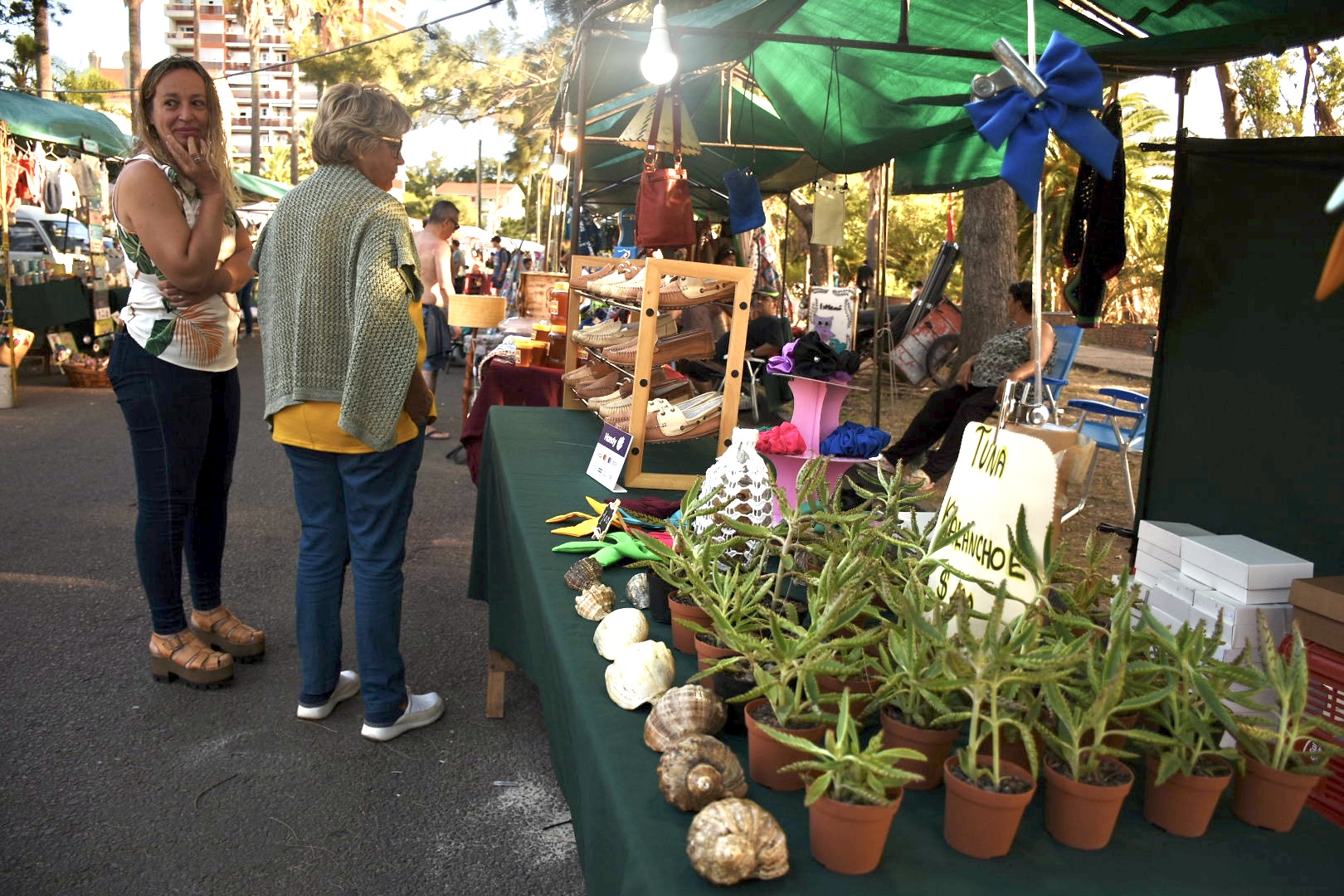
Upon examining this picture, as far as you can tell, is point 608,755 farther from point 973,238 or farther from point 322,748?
point 973,238

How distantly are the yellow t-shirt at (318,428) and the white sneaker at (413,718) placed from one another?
2.87ft

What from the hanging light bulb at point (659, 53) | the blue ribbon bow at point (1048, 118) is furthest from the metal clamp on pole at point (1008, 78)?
the hanging light bulb at point (659, 53)

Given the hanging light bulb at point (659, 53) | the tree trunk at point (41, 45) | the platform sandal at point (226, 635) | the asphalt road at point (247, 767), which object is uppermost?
the tree trunk at point (41, 45)

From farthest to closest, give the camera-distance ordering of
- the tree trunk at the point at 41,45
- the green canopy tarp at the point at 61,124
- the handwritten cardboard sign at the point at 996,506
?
the tree trunk at the point at 41,45 → the green canopy tarp at the point at 61,124 → the handwritten cardboard sign at the point at 996,506

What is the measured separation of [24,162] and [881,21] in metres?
8.83

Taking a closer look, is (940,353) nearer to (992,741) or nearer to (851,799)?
(992,741)

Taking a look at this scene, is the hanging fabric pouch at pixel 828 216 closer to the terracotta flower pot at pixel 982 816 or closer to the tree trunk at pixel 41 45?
the terracotta flower pot at pixel 982 816

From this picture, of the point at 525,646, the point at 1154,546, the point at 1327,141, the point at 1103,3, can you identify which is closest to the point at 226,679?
the point at 525,646

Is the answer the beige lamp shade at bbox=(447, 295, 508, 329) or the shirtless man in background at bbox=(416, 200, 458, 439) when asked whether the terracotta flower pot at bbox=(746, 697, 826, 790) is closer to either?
the beige lamp shade at bbox=(447, 295, 508, 329)

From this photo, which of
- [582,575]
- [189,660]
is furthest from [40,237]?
[582,575]

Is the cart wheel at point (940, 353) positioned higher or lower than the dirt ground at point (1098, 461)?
higher

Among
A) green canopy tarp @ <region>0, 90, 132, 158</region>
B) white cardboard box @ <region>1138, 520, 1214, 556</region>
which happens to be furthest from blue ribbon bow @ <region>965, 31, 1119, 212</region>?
green canopy tarp @ <region>0, 90, 132, 158</region>

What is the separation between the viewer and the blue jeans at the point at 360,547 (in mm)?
2854

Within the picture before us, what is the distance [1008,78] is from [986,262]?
25.9 feet
